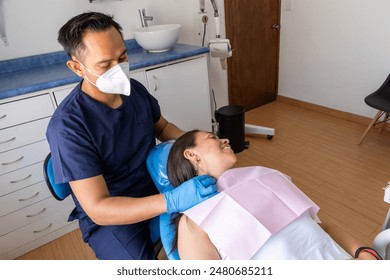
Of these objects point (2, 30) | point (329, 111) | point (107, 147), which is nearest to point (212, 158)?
point (107, 147)

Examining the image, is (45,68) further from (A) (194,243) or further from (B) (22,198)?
(A) (194,243)

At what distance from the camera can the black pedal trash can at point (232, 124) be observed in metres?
2.41

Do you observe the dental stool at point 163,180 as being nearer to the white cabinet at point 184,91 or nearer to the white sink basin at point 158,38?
the white cabinet at point 184,91

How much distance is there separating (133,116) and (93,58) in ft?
0.91

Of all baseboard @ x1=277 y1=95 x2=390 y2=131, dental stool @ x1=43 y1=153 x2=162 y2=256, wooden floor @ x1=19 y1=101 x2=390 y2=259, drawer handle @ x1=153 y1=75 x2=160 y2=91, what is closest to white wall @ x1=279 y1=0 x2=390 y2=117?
baseboard @ x1=277 y1=95 x2=390 y2=131

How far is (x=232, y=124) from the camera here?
95.6 inches

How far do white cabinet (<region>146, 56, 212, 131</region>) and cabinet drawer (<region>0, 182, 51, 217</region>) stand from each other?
91cm

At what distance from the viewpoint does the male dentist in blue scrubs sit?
2.96 ft

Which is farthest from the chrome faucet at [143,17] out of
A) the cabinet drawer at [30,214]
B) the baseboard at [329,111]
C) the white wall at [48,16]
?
the baseboard at [329,111]

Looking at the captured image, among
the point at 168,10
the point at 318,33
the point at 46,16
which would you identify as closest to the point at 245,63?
the point at 318,33

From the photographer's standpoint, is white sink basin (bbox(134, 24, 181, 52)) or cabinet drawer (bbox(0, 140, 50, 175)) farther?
white sink basin (bbox(134, 24, 181, 52))

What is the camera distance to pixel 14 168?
1.54 m

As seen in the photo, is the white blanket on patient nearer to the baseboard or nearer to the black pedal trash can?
the black pedal trash can
